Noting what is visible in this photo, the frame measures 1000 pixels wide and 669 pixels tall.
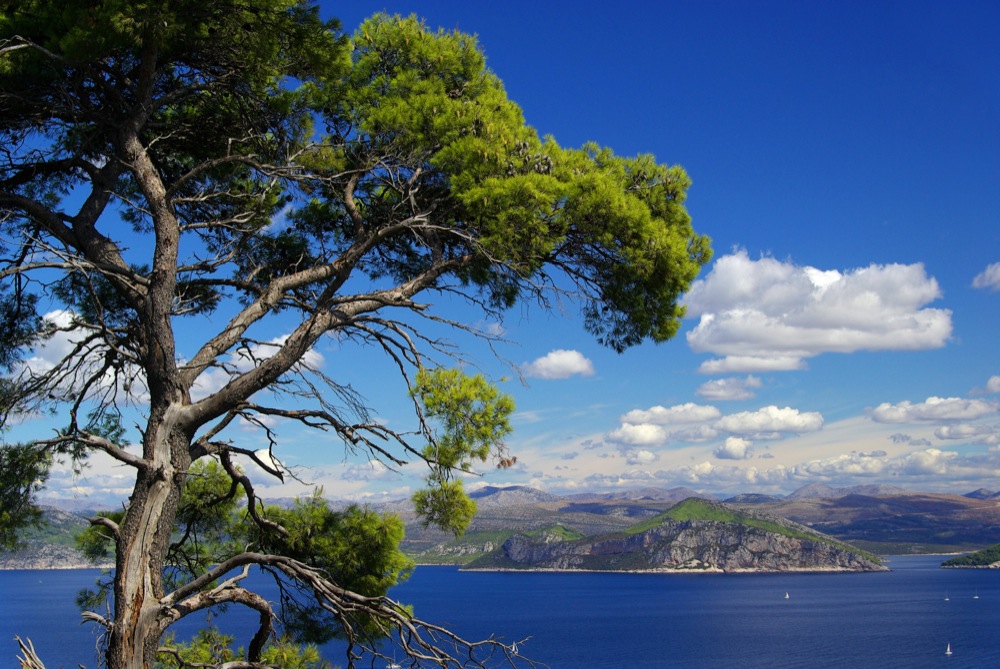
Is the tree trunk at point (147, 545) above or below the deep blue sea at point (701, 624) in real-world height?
above

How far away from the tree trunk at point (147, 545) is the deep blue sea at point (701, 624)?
119ft

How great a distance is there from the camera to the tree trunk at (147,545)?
19.1ft

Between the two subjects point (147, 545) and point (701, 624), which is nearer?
point (147, 545)

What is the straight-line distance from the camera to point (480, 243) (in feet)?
23.5

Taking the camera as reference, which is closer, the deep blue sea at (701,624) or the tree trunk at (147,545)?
the tree trunk at (147,545)

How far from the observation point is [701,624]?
112438 millimetres

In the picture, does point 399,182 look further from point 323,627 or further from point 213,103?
point 323,627

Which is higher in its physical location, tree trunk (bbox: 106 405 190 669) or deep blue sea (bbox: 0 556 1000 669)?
tree trunk (bbox: 106 405 190 669)

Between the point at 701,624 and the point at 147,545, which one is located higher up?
the point at 147,545

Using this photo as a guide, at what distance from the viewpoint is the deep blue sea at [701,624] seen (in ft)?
260

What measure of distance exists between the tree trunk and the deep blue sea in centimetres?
3616

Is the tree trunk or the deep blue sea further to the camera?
the deep blue sea

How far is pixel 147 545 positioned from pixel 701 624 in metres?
118

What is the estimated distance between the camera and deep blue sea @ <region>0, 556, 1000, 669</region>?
79.2m
